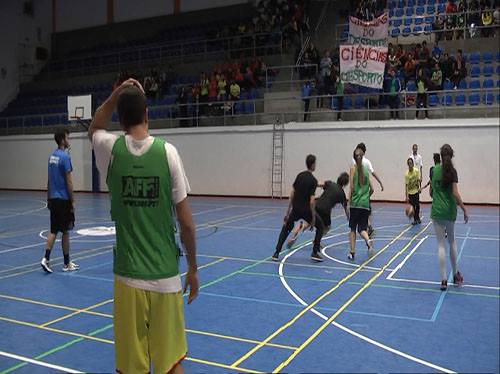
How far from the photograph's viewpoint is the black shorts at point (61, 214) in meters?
8.23

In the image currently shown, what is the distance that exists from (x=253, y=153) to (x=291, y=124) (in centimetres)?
219

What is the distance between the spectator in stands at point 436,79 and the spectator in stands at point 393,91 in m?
1.32

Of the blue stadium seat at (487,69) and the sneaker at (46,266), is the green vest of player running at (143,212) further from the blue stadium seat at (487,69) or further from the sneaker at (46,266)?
the blue stadium seat at (487,69)

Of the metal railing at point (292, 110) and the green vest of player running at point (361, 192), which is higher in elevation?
the metal railing at point (292, 110)

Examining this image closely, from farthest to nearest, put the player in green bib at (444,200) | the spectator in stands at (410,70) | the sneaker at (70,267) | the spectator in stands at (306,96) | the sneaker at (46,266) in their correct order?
the spectator in stands at (306,96)
the spectator in stands at (410,70)
the sneaker at (70,267)
the sneaker at (46,266)
the player in green bib at (444,200)

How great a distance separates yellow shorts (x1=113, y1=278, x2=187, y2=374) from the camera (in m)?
2.88

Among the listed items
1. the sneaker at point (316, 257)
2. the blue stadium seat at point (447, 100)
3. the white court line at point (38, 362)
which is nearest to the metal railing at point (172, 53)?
the blue stadium seat at point (447, 100)

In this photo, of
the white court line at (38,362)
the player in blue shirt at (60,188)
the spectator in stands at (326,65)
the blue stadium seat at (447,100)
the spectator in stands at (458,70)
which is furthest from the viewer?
the spectator in stands at (326,65)

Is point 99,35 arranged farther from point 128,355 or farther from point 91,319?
point 128,355

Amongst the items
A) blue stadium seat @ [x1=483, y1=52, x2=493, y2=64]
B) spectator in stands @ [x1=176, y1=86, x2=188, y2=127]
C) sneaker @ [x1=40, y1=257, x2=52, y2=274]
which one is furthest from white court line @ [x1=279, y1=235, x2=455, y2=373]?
spectator in stands @ [x1=176, y1=86, x2=188, y2=127]

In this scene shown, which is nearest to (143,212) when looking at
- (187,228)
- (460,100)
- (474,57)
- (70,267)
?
(187,228)

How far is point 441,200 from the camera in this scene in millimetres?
6812

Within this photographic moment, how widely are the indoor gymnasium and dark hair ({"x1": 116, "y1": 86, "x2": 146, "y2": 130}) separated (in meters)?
0.01

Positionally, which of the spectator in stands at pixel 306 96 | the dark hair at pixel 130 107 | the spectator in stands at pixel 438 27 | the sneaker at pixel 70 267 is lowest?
the sneaker at pixel 70 267
